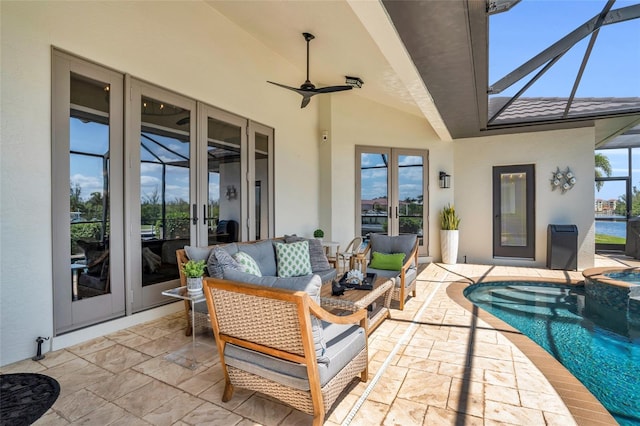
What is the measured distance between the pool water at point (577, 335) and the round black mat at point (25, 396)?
12.6 ft

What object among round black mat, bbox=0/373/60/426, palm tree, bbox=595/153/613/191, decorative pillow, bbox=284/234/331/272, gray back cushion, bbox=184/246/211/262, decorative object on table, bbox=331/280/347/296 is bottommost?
round black mat, bbox=0/373/60/426

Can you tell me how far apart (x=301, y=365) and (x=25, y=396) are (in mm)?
2093

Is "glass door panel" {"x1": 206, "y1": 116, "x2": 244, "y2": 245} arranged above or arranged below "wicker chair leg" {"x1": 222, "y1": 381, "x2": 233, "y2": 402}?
above

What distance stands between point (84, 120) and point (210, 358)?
2.71 meters

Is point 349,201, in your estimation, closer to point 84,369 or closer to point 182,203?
point 182,203

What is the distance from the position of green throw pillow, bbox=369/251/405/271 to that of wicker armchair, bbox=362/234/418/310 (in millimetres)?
68

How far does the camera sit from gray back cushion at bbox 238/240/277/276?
3734 millimetres

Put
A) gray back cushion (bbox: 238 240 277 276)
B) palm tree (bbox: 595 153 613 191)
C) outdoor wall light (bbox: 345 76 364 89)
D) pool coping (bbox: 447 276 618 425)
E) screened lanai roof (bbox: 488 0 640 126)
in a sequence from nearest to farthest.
→ pool coping (bbox: 447 276 618 425) < gray back cushion (bbox: 238 240 277 276) < screened lanai roof (bbox: 488 0 640 126) < outdoor wall light (bbox: 345 76 364 89) < palm tree (bbox: 595 153 613 191)

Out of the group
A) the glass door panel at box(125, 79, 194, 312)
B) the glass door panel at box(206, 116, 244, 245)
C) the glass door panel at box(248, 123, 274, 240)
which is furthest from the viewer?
the glass door panel at box(248, 123, 274, 240)

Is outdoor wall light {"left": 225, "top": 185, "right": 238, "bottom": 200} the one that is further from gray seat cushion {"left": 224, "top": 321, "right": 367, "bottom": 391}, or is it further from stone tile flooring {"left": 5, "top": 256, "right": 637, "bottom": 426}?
gray seat cushion {"left": 224, "top": 321, "right": 367, "bottom": 391}

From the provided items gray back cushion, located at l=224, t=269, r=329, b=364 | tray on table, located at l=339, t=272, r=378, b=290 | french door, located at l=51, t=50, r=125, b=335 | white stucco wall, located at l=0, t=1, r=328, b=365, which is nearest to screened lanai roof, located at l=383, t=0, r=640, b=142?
gray back cushion, located at l=224, t=269, r=329, b=364

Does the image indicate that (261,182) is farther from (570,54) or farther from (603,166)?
(603,166)

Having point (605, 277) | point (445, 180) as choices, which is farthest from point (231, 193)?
point (605, 277)

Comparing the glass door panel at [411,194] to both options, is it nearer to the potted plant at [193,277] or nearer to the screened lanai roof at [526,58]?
the screened lanai roof at [526,58]
